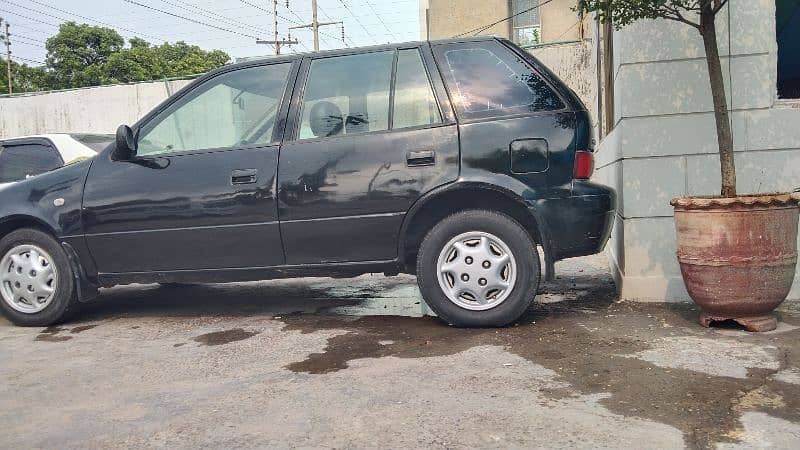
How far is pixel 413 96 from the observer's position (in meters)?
4.43

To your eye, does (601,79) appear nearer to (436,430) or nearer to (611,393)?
(611,393)

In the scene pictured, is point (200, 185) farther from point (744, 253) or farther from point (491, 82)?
point (744, 253)

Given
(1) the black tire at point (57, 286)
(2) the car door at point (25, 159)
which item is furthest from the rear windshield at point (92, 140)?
(1) the black tire at point (57, 286)

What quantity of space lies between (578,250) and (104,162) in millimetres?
3387

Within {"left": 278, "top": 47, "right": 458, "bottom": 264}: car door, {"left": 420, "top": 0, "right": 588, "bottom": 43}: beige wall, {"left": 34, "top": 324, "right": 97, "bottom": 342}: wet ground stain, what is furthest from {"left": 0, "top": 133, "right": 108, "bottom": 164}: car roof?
{"left": 420, "top": 0, "right": 588, "bottom": 43}: beige wall

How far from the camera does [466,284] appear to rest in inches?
167

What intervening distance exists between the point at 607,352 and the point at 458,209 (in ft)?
4.32

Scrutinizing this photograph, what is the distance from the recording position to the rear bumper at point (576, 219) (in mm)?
4164

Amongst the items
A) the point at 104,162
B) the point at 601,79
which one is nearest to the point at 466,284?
the point at 104,162

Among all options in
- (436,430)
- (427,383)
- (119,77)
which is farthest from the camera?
(119,77)

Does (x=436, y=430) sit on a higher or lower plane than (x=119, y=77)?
lower

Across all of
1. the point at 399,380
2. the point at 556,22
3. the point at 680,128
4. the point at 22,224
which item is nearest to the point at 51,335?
the point at 22,224

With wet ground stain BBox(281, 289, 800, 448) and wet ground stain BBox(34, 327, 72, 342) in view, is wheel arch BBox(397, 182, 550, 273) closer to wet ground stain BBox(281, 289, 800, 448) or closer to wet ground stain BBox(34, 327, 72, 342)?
wet ground stain BBox(281, 289, 800, 448)

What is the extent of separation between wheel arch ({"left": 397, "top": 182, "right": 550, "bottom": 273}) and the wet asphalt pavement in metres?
0.56
